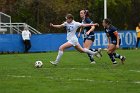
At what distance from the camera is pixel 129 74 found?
1547 centimetres

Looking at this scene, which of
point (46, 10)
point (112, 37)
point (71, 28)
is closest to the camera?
point (71, 28)

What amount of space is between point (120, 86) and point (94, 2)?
137 ft

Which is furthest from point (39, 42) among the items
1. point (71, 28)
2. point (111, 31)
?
point (71, 28)

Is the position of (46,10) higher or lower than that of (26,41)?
higher

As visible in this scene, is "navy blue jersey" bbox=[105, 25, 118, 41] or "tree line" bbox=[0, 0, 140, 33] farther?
"tree line" bbox=[0, 0, 140, 33]

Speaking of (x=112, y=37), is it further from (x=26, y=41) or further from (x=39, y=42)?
(x=39, y=42)

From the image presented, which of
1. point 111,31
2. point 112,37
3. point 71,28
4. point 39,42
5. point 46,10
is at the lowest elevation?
point 39,42

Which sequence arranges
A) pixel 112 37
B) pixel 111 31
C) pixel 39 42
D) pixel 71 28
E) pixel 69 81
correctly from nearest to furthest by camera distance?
1. pixel 69 81
2. pixel 71 28
3. pixel 111 31
4. pixel 112 37
5. pixel 39 42

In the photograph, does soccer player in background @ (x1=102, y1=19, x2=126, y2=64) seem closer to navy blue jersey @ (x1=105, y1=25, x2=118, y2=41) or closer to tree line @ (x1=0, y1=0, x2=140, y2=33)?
navy blue jersey @ (x1=105, y1=25, x2=118, y2=41)

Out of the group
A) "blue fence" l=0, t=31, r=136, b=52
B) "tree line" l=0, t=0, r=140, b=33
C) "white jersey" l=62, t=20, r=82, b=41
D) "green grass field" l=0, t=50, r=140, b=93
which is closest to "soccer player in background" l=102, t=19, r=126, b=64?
"white jersey" l=62, t=20, r=82, b=41

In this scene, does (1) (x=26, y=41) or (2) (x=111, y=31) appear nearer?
(2) (x=111, y=31)

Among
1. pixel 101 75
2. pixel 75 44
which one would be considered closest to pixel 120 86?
pixel 101 75

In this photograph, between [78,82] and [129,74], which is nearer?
[78,82]

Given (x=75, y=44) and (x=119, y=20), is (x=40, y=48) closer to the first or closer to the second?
(x=75, y=44)
